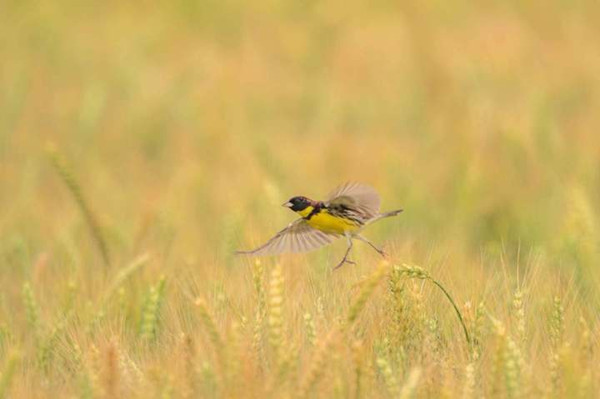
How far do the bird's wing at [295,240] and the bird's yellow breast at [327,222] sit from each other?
0.05 m

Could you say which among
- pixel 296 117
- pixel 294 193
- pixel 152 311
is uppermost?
pixel 296 117

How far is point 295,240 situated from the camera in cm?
295

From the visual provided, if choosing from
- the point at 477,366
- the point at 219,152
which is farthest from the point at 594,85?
the point at 477,366

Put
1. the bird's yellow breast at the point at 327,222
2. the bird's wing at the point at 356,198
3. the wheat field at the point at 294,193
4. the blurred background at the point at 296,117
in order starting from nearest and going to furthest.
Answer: the wheat field at the point at 294,193
the bird's wing at the point at 356,198
the bird's yellow breast at the point at 327,222
the blurred background at the point at 296,117

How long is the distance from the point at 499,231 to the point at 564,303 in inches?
74.7

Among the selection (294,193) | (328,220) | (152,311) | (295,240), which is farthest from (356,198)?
(294,193)

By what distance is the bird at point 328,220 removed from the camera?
2.75 meters

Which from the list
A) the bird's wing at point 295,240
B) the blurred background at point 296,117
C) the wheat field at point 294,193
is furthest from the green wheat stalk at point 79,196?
Answer: the bird's wing at point 295,240

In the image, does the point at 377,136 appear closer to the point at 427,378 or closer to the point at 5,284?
the point at 5,284

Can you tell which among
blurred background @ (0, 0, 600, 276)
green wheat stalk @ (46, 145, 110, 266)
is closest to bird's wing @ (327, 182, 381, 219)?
blurred background @ (0, 0, 600, 276)

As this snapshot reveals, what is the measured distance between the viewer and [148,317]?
3.11 m

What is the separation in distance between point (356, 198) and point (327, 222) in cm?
11

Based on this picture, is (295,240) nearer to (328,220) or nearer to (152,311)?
(328,220)

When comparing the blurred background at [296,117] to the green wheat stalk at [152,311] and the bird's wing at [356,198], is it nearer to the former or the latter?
the green wheat stalk at [152,311]
